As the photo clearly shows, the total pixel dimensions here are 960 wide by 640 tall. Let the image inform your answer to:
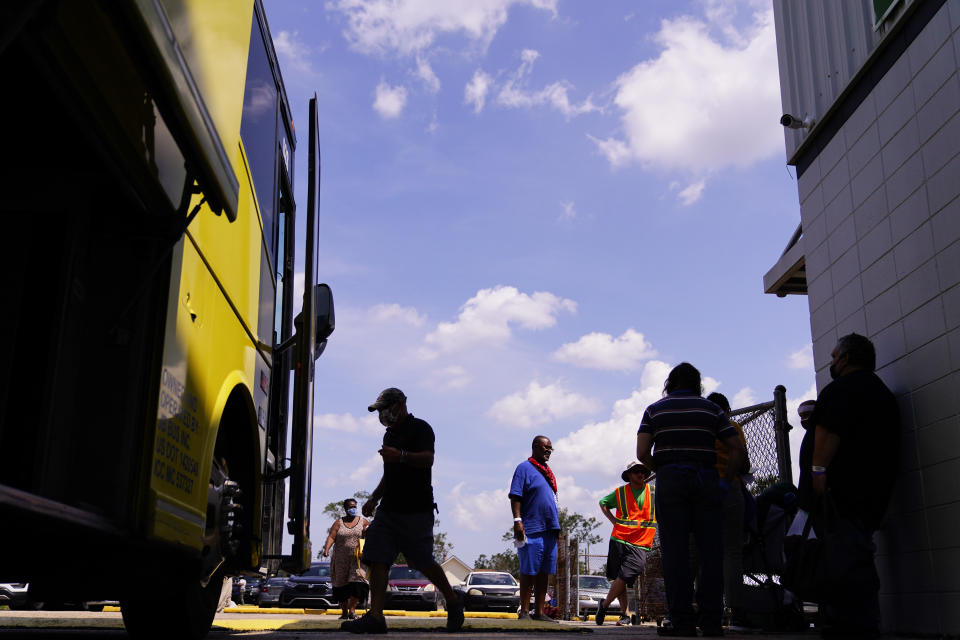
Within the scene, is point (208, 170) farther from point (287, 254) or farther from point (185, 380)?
point (287, 254)

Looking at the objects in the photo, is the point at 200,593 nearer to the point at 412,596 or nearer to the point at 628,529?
the point at 628,529

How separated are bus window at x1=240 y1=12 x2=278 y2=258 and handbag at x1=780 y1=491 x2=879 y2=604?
3388mm

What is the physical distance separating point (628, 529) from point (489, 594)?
14369mm

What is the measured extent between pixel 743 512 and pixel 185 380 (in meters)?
4.60

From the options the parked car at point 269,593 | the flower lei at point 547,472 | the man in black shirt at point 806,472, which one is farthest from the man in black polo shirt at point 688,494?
the parked car at point 269,593

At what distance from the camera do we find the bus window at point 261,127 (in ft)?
16.3

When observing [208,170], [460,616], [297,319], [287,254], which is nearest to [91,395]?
[208,170]

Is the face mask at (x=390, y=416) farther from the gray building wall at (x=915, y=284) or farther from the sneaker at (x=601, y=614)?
the sneaker at (x=601, y=614)

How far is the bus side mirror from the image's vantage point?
5.64 metres

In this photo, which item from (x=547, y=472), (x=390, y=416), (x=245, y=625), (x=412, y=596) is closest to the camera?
(x=390, y=416)

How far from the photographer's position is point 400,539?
6750mm

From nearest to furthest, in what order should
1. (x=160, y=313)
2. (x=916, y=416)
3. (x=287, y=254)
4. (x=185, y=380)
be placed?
(x=160, y=313)
(x=185, y=380)
(x=916, y=416)
(x=287, y=254)

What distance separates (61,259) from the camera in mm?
3092

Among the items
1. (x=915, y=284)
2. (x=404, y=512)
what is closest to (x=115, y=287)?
(x=404, y=512)
